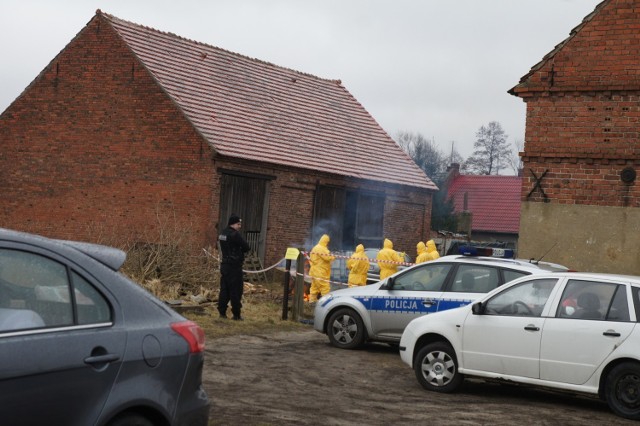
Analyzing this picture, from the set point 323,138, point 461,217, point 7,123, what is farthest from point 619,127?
point 461,217

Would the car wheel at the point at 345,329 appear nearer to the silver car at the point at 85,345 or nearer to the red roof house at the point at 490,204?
the silver car at the point at 85,345

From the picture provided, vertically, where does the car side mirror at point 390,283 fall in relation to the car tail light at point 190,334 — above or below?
above

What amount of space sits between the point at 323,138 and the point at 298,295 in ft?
54.4

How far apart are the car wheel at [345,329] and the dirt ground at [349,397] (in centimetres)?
56

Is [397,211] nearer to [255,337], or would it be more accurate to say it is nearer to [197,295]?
[197,295]

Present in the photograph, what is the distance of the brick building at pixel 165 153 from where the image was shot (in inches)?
1131

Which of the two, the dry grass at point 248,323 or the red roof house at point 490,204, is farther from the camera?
the red roof house at point 490,204

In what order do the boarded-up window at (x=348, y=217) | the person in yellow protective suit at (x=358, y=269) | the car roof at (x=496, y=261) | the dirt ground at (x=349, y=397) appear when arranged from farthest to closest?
the boarded-up window at (x=348, y=217)
the person in yellow protective suit at (x=358, y=269)
the car roof at (x=496, y=261)
the dirt ground at (x=349, y=397)

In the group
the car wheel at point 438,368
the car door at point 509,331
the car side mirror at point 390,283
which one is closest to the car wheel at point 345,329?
the car side mirror at point 390,283

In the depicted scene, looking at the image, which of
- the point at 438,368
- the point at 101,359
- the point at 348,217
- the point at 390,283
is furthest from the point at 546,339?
the point at 348,217

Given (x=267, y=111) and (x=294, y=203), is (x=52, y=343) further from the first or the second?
(x=267, y=111)

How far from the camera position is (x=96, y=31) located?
30.6 metres

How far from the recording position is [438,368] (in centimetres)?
1146

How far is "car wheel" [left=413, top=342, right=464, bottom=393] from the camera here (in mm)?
11383
